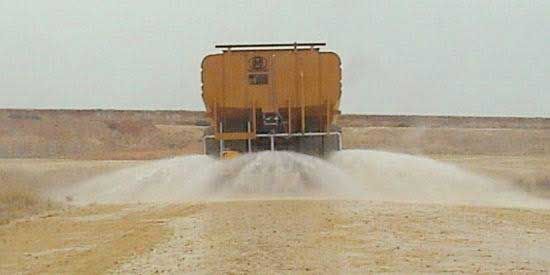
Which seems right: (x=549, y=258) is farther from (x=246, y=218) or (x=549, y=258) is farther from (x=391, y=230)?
(x=246, y=218)

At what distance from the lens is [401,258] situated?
10562 mm

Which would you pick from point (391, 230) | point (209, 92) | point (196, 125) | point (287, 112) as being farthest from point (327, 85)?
point (196, 125)

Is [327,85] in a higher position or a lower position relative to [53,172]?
higher

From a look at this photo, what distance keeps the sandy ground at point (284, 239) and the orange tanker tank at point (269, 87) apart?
5199 mm

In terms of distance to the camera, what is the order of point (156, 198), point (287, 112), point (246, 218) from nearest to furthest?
1. point (246, 218)
2. point (156, 198)
3. point (287, 112)

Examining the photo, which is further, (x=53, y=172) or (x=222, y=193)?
(x=53, y=172)

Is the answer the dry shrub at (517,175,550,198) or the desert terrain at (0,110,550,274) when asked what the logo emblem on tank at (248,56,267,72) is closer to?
the desert terrain at (0,110,550,274)

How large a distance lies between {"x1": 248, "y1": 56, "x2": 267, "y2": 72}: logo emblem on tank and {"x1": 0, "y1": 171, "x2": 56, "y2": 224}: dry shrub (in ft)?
17.9

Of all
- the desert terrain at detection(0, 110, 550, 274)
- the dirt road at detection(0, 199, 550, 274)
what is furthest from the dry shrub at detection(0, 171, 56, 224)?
the dirt road at detection(0, 199, 550, 274)

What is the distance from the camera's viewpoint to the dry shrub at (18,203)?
19602 mm

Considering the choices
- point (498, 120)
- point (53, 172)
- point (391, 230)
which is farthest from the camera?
point (498, 120)

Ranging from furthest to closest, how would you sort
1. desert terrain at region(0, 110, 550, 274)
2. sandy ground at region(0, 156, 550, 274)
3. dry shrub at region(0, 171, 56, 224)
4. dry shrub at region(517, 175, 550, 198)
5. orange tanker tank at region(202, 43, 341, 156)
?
dry shrub at region(517, 175, 550, 198) → orange tanker tank at region(202, 43, 341, 156) → dry shrub at region(0, 171, 56, 224) → desert terrain at region(0, 110, 550, 274) → sandy ground at region(0, 156, 550, 274)

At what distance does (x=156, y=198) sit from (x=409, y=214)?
807 cm

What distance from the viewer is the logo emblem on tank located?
2300 cm
